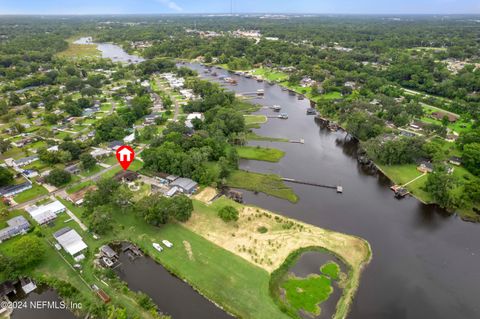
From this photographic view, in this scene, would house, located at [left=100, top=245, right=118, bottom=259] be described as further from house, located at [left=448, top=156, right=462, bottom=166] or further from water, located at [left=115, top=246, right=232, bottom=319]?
house, located at [left=448, top=156, right=462, bottom=166]

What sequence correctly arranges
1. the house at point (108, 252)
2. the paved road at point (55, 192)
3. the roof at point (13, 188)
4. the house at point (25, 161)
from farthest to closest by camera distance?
1. the house at point (25, 161)
2. the roof at point (13, 188)
3. the paved road at point (55, 192)
4. the house at point (108, 252)

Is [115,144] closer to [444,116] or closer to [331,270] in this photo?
[331,270]

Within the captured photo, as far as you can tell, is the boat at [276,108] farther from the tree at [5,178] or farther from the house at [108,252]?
the tree at [5,178]

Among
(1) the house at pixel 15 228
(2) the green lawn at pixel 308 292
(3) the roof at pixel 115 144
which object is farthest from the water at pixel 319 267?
(3) the roof at pixel 115 144

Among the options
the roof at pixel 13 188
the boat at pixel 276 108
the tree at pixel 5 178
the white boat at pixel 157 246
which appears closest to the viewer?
the white boat at pixel 157 246

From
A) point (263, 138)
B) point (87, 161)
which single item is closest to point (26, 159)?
point (87, 161)

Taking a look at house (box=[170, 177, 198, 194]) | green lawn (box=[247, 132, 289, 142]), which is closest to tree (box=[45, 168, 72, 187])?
house (box=[170, 177, 198, 194])
